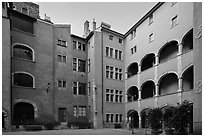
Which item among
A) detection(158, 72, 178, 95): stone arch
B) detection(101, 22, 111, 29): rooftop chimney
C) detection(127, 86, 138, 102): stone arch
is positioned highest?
detection(101, 22, 111, 29): rooftop chimney

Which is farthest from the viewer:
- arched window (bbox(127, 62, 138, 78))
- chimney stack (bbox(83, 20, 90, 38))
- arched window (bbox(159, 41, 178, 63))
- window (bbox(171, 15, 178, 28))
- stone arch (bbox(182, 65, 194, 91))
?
chimney stack (bbox(83, 20, 90, 38))

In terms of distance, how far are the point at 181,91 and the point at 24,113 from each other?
1465cm

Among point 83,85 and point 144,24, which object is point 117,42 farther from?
point 83,85

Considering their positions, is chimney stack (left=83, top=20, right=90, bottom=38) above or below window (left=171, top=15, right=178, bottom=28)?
above

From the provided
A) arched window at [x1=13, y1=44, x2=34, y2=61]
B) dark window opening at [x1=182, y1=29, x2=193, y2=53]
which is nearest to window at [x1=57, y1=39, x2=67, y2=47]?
arched window at [x1=13, y1=44, x2=34, y2=61]

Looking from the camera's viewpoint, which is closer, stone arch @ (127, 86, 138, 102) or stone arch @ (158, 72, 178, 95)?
stone arch @ (158, 72, 178, 95)

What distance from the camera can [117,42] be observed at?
2914 centimetres

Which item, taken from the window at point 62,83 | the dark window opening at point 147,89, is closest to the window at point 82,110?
the window at point 62,83

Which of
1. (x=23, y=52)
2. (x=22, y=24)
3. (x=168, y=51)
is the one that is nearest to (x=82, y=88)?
(x=23, y=52)

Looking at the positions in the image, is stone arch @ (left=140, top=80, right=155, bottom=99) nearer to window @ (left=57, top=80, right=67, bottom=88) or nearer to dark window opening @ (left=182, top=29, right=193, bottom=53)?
dark window opening @ (left=182, top=29, right=193, bottom=53)

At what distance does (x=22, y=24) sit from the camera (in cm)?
2355

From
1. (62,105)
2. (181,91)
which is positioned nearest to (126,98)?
(62,105)

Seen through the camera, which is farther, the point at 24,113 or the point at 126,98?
the point at 126,98

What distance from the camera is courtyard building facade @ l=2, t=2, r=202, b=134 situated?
801 inches
